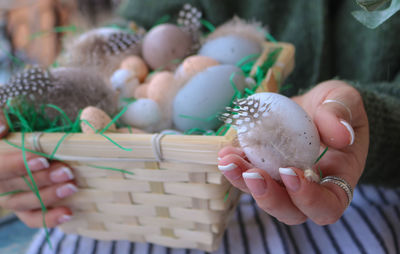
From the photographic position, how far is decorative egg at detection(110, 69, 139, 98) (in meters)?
0.55

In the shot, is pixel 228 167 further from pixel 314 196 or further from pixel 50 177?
pixel 50 177

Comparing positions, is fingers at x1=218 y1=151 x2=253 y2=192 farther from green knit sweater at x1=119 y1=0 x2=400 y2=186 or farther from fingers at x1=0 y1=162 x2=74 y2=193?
green knit sweater at x1=119 y1=0 x2=400 y2=186

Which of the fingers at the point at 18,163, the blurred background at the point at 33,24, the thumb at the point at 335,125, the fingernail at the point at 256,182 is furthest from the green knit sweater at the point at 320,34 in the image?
the blurred background at the point at 33,24

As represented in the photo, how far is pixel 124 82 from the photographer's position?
0.56 meters

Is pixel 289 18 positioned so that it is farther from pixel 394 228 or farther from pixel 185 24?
pixel 394 228

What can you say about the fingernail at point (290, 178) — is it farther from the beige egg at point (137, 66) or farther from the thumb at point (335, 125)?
the beige egg at point (137, 66)

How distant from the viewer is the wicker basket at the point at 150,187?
1.17ft

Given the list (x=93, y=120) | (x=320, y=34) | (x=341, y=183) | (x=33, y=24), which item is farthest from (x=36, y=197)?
(x=33, y=24)

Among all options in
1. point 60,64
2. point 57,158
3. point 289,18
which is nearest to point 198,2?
point 289,18

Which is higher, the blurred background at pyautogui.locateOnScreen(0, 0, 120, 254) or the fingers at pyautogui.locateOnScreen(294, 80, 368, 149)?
the fingers at pyautogui.locateOnScreen(294, 80, 368, 149)

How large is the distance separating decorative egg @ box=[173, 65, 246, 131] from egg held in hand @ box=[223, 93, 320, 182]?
0.16 meters

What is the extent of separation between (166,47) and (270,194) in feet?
1.31

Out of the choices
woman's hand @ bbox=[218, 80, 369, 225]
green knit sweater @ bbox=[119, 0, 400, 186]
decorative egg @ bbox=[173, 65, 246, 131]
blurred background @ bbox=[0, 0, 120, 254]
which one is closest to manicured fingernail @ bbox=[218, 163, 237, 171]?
woman's hand @ bbox=[218, 80, 369, 225]

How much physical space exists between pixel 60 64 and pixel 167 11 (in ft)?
0.98
